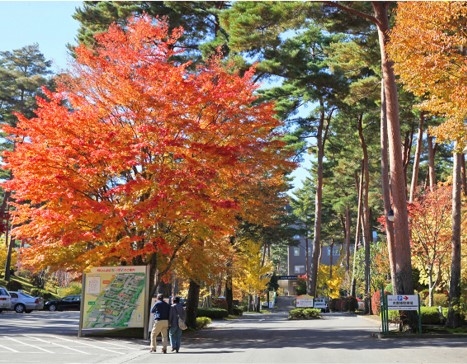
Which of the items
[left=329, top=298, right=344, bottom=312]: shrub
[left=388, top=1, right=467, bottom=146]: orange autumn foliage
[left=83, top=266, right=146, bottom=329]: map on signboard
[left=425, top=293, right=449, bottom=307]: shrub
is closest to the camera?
[left=388, top=1, right=467, bottom=146]: orange autumn foliage

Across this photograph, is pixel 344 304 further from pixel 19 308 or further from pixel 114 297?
pixel 114 297

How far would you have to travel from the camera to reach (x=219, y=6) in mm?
29203

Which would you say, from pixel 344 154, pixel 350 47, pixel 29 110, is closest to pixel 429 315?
pixel 350 47

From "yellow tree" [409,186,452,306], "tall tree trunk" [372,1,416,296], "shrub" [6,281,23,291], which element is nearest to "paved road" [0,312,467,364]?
"tall tree trunk" [372,1,416,296]

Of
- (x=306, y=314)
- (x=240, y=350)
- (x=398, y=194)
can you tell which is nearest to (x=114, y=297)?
(x=240, y=350)

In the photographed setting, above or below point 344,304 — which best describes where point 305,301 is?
above

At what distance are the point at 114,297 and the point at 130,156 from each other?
4.58 m

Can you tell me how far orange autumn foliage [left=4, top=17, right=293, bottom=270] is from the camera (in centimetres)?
1673

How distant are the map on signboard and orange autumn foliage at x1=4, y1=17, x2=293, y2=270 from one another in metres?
0.58

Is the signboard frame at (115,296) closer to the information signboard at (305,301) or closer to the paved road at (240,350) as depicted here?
the paved road at (240,350)

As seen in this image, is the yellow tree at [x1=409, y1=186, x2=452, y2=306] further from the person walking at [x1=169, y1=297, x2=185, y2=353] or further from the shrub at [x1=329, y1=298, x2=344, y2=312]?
the shrub at [x1=329, y1=298, x2=344, y2=312]

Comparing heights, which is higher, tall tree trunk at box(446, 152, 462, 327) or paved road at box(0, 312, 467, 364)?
tall tree trunk at box(446, 152, 462, 327)

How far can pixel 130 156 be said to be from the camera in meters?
16.8

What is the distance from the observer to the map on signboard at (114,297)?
17.6 metres
